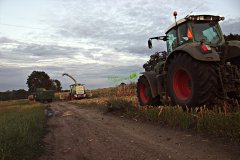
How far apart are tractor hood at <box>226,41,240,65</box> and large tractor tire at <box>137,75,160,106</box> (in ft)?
9.07

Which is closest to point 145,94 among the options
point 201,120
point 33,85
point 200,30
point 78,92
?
point 200,30

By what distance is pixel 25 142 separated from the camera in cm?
440

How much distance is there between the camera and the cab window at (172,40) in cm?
733

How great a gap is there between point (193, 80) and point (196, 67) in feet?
1.02

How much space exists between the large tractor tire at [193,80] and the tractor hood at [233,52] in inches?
36.6

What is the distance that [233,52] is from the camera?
6.11 metres

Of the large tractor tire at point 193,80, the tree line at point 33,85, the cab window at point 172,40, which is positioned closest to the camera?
the large tractor tire at point 193,80

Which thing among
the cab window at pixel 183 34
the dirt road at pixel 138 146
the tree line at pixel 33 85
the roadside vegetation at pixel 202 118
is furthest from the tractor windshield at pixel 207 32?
the tree line at pixel 33 85

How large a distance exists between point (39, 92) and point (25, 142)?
3096cm

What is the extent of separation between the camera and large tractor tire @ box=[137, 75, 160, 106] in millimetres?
8117

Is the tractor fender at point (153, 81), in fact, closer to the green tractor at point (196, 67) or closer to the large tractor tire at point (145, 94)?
the green tractor at point (196, 67)

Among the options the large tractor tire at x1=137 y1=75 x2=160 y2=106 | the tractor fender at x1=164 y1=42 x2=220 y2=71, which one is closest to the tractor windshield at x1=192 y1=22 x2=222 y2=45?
the tractor fender at x1=164 y1=42 x2=220 y2=71

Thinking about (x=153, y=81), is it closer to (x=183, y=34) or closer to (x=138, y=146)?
(x=183, y=34)

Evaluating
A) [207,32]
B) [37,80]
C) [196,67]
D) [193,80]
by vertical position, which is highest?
[37,80]
